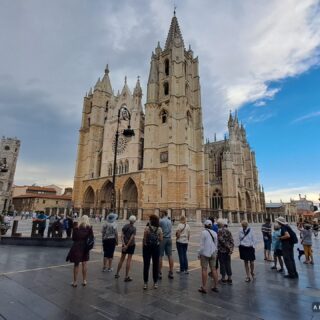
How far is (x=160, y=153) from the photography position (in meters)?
34.1

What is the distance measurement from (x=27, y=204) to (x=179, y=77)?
46.6m

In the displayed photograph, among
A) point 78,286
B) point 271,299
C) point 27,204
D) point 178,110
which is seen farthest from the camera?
point 27,204

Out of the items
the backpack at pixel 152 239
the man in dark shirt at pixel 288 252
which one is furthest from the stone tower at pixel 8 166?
the man in dark shirt at pixel 288 252

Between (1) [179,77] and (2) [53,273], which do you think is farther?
(1) [179,77]

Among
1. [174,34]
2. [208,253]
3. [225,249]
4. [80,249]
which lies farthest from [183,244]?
[174,34]

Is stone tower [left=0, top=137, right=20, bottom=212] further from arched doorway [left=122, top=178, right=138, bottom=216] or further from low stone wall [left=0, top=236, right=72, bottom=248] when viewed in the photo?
low stone wall [left=0, top=236, right=72, bottom=248]

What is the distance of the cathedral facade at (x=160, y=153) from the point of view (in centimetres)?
3187

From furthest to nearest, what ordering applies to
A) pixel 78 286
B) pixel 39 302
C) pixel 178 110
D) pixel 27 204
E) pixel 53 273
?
pixel 27 204 → pixel 178 110 → pixel 53 273 → pixel 78 286 → pixel 39 302

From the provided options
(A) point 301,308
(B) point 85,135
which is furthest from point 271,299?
(B) point 85,135

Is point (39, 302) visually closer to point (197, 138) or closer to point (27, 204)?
point (197, 138)

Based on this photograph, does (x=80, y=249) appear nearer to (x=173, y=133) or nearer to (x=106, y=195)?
(x=173, y=133)

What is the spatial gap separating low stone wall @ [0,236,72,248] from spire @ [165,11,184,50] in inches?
Result: 1524

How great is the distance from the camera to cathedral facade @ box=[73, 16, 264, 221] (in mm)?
31866

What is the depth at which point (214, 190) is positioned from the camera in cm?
4478
